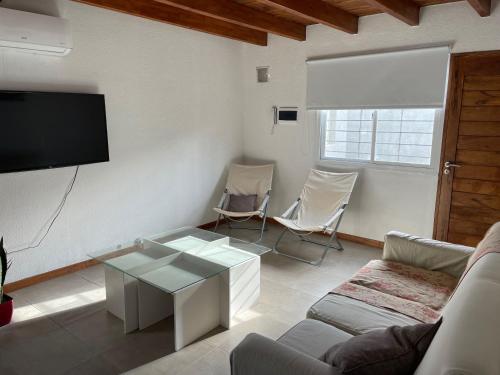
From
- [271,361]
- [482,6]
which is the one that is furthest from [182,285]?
[482,6]

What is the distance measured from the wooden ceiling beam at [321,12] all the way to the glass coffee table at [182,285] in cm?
191

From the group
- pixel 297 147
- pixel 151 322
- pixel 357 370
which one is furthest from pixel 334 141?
pixel 357 370

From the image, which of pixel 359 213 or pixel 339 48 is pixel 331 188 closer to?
pixel 359 213

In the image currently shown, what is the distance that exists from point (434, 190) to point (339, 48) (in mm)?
1768

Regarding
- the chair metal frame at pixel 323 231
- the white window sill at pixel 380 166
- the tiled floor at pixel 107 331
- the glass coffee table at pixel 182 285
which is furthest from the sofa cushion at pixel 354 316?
the white window sill at pixel 380 166

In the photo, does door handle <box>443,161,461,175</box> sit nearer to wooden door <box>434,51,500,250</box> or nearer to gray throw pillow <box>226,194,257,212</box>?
wooden door <box>434,51,500,250</box>

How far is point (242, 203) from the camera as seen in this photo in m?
4.58

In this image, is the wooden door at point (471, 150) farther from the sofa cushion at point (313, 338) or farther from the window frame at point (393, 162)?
the sofa cushion at point (313, 338)

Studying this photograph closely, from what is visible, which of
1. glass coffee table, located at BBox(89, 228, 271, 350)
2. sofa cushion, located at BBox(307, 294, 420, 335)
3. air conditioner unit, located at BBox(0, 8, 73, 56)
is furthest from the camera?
air conditioner unit, located at BBox(0, 8, 73, 56)

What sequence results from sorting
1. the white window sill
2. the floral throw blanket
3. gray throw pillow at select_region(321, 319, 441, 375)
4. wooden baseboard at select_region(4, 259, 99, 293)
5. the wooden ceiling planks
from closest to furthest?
gray throw pillow at select_region(321, 319, 441, 375) < the floral throw blanket < the wooden ceiling planks < wooden baseboard at select_region(4, 259, 99, 293) < the white window sill

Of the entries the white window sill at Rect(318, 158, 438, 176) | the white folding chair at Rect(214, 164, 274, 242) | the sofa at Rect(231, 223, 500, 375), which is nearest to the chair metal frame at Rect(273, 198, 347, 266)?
the white folding chair at Rect(214, 164, 274, 242)

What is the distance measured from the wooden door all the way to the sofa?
1.18 metres

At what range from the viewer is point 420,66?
11.7ft

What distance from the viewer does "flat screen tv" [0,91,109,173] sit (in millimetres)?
2938
